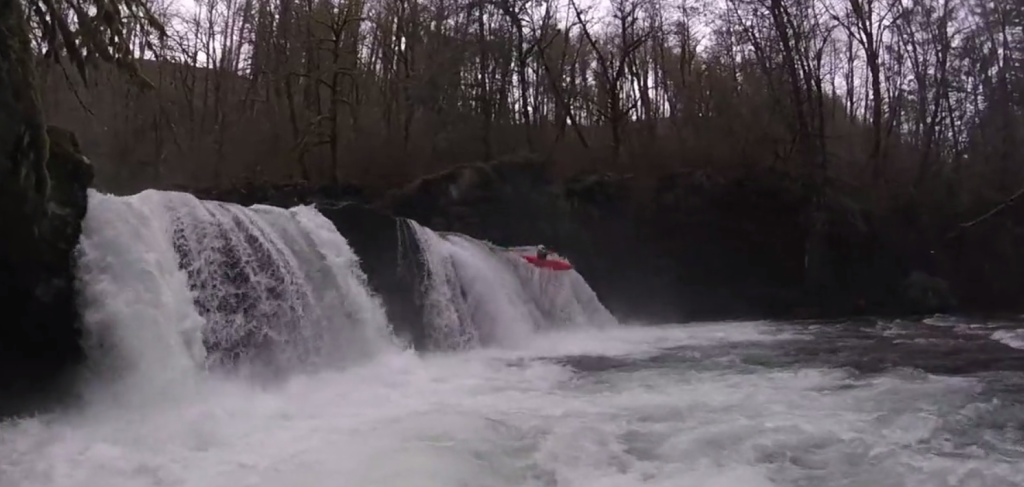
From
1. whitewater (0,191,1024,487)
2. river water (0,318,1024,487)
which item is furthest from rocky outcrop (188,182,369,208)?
river water (0,318,1024,487)

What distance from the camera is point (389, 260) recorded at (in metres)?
12.6

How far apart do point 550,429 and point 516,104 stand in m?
22.6

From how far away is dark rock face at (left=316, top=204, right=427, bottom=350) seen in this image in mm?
12312

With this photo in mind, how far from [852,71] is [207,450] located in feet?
92.7

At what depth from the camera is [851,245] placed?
858 inches

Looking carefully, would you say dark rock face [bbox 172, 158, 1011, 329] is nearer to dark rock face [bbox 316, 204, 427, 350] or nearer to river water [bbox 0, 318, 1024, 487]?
dark rock face [bbox 316, 204, 427, 350]

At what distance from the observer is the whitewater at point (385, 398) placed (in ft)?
19.9

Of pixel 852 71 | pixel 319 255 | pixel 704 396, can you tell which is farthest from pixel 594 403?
pixel 852 71

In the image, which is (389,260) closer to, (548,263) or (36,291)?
(548,263)

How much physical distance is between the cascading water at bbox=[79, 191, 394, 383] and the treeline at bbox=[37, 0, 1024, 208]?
10536 mm

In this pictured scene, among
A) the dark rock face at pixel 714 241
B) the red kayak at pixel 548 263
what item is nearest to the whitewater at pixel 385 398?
the red kayak at pixel 548 263

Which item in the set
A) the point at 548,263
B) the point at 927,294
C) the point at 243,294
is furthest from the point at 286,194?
the point at 927,294

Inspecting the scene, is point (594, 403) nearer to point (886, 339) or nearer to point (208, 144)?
point (886, 339)

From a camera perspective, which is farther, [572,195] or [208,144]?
[208,144]
